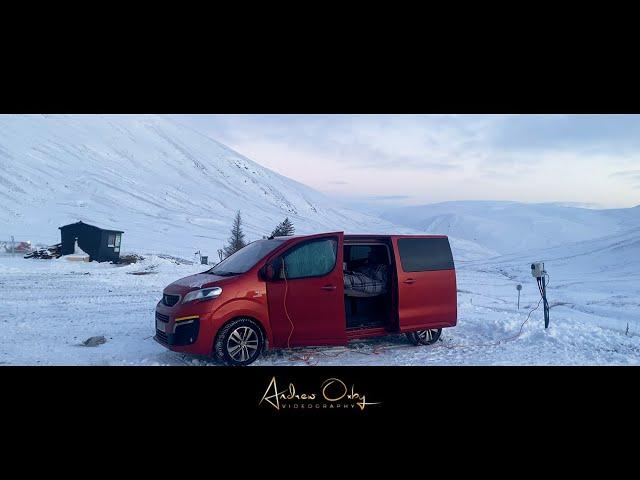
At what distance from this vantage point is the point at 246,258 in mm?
7398

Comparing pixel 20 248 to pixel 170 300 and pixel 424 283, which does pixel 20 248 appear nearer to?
pixel 170 300

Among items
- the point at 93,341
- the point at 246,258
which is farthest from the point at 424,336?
the point at 93,341

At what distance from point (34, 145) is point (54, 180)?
850 inches

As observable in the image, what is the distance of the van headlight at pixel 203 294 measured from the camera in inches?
250

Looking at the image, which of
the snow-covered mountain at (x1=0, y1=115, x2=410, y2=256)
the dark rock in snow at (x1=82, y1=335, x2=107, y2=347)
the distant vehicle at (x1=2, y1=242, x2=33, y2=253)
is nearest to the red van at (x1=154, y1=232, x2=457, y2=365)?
the dark rock in snow at (x1=82, y1=335, x2=107, y2=347)

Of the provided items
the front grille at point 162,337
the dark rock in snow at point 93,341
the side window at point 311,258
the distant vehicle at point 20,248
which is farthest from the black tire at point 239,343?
the distant vehicle at point 20,248

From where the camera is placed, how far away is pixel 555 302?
827 inches

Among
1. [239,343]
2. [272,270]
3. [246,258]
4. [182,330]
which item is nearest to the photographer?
[182,330]

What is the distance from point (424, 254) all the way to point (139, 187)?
8372cm

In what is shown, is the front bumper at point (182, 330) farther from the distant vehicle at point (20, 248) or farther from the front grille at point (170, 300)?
the distant vehicle at point (20, 248)

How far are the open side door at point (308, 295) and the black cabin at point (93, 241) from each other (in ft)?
78.9

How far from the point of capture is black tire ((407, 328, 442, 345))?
8.16 m

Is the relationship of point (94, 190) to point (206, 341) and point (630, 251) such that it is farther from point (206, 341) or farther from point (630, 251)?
Result: point (206, 341)

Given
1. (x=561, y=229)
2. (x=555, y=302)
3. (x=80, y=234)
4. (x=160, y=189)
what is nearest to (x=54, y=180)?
(x=160, y=189)
